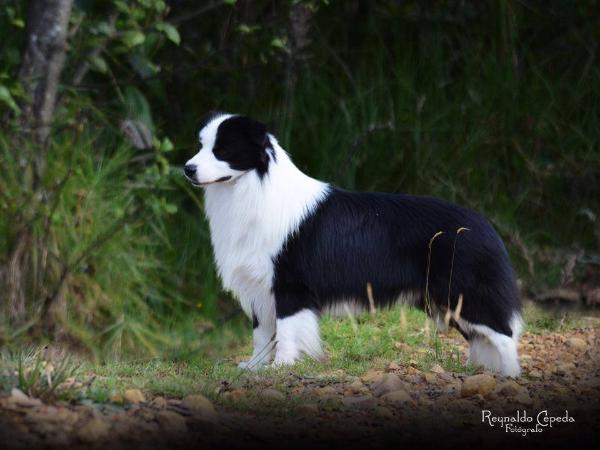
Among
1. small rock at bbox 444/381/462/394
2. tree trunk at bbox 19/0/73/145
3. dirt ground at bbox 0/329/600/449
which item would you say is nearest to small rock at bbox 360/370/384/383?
dirt ground at bbox 0/329/600/449

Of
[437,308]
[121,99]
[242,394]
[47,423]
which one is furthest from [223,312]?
[47,423]

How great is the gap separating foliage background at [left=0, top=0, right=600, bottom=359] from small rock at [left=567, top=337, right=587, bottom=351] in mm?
1386

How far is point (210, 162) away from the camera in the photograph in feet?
18.2

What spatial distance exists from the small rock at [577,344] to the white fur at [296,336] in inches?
68.0

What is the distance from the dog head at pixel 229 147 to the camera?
5559 millimetres

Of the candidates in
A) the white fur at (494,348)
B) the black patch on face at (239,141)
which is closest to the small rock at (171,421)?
the black patch on face at (239,141)

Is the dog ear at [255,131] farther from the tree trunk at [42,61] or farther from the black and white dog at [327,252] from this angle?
the tree trunk at [42,61]

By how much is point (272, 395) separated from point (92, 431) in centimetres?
100

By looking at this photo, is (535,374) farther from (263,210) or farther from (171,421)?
(171,421)

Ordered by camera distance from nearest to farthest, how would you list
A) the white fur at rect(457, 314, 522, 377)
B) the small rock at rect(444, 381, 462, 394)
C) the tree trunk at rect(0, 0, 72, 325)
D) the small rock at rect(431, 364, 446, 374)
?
the small rock at rect(444, 381, 462, 394), the small rock at rect(431, 364, 446, 374), the white fur at rect(457, 314, 522, 377), the tree trunk at rect(0, 0, 72, 325)

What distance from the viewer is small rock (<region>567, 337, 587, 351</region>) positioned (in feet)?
20.5

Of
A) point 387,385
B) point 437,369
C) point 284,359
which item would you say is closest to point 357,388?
point 387,385

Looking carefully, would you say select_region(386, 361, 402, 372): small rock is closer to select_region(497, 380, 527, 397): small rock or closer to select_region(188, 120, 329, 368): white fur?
select_region(188, 120, 329, 368): white fur

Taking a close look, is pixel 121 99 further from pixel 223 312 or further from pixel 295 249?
pixel 295 249
